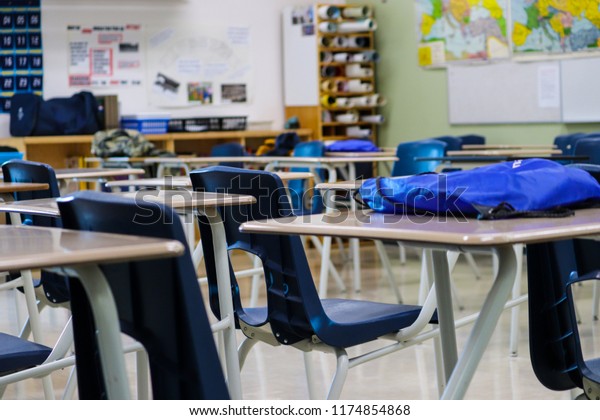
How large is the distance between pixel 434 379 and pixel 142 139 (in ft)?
12.5

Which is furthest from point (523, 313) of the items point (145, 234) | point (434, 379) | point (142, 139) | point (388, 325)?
point (145, 234)

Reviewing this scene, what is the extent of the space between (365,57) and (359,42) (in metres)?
0.21

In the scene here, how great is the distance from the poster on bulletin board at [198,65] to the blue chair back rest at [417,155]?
292 cm

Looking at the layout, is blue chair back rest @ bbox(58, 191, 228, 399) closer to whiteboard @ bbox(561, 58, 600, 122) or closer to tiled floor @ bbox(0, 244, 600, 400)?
tiled floor @ bbox(0, 244, 600, 400)

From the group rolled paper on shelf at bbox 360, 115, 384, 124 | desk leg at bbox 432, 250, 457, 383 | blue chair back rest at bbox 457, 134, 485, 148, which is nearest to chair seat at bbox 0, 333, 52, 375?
desk leg at bbox 432, 250, 457, 383

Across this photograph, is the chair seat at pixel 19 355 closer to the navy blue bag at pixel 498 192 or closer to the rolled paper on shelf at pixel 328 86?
the navy blue bag at pixel 498 192

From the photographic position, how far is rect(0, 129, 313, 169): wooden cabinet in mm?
7246

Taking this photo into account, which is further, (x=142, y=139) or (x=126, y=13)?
(x=126, y=13)

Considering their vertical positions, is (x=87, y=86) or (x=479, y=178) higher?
(x=87, y=86)

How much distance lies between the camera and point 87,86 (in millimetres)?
7879

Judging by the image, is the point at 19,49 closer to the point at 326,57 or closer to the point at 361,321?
the point at 326,57

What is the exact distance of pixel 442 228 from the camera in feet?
5.31

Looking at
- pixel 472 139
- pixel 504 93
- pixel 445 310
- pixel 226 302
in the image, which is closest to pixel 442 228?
pixel 445 310

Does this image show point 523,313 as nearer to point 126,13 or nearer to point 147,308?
point 147,308
